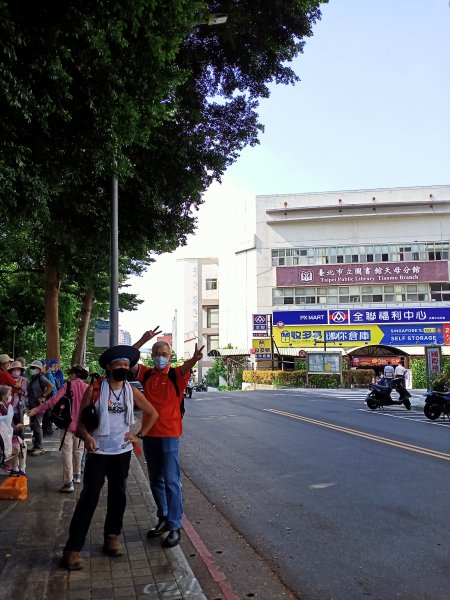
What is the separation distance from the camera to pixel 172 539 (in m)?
4.93

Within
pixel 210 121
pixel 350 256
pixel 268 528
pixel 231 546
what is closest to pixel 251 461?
pixel 268 528

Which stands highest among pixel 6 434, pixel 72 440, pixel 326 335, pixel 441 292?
pixel 441 292

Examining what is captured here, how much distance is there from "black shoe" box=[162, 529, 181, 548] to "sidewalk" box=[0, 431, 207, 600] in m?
0.05

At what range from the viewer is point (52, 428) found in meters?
Answer: 14.0

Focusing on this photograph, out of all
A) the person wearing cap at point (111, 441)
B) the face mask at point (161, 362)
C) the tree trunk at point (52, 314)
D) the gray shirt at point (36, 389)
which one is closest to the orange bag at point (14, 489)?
the person wearing cap at point (111, 441)

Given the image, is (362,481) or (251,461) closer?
(362,481)

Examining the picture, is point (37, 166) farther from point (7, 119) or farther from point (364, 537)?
point (364, 537)

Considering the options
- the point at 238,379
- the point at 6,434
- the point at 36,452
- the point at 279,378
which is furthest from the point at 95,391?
the point at 238,379

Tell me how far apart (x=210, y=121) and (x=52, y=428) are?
8.63 metres

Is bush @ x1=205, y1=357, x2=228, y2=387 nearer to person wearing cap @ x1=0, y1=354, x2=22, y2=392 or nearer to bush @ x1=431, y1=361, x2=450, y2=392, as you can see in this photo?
bush @ x1=431, y1=361, x2=450, y2=392

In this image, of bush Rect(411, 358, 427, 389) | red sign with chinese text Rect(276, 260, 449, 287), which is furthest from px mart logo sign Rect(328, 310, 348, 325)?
bush Rect(411, 358, 427, 389)

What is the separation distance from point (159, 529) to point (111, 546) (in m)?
0.63

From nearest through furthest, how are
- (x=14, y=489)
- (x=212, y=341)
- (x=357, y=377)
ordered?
1. (x=14, y=489)
2. (x=357, y=377)
3. (x=212, y=341)

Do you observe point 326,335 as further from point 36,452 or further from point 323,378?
point 36,452
